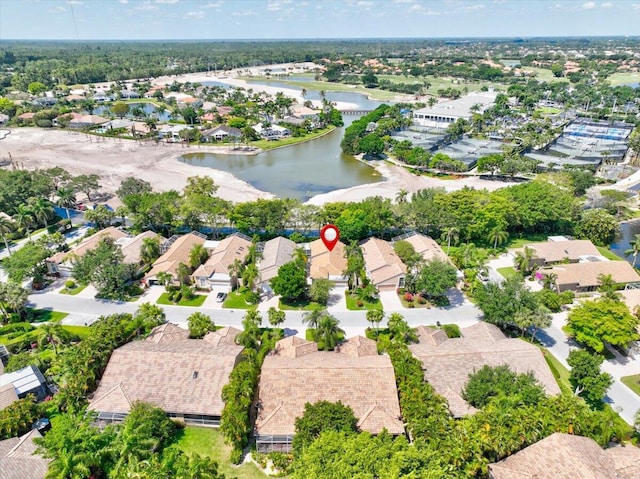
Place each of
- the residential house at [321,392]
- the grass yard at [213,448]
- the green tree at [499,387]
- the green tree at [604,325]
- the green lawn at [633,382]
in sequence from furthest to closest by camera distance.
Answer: the green tree at [604,325] < the green lawn at [633,382] < the green tree at [499,387] < the residential house at [321,392] < the grass yard at [213,448]

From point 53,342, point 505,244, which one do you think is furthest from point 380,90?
point 53,342

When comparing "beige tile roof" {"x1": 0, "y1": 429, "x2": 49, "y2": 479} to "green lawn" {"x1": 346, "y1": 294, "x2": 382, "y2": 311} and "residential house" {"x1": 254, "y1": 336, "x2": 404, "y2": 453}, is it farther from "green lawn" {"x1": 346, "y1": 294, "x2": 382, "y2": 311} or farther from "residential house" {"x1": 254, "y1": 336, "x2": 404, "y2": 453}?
"green lawn" {"x1": 346, "y1": 294, "x2": 382, "y2": 311}

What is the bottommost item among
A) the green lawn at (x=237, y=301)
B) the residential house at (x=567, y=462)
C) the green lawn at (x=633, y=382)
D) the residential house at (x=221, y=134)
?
the green lawn at (x=633, y=382)

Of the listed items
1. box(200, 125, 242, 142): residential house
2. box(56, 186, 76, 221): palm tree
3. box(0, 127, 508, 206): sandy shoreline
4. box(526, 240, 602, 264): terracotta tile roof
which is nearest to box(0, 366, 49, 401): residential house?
box(56, 186, 76, 221): palm tree

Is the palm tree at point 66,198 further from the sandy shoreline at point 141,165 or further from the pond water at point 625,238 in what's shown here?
the pond water at point 625,238

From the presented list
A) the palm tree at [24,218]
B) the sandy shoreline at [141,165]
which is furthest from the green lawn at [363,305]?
the palm tree at [24,218]

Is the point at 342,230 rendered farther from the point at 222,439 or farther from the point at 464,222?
the point at 222,439
